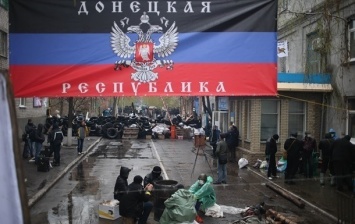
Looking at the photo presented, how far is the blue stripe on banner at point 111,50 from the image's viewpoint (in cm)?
371

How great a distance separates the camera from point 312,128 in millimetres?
17500

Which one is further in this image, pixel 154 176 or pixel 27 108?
pixel 27 108

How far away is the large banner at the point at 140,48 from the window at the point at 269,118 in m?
14.3

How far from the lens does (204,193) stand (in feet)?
31.6

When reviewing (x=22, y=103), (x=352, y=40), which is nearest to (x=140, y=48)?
(x=352, y=40)

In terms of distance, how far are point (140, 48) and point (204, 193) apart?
6556 millimetres

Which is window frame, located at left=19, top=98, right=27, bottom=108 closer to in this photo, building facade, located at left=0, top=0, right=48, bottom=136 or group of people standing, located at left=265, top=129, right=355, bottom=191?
building facade, located at left=0, top=0, right=48, bottom=136

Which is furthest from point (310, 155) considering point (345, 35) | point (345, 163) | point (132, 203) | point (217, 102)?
point (217, 102)

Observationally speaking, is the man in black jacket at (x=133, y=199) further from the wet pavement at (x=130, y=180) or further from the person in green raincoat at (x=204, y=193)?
the person in green raincoat at (x=204, y=193)

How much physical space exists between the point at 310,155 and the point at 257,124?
11.4ft

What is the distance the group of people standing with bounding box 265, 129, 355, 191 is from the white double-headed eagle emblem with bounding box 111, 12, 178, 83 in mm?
9693

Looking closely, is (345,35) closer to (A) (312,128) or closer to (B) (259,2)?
(A) (312,128)

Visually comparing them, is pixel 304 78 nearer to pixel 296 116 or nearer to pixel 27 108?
pixel 296 116

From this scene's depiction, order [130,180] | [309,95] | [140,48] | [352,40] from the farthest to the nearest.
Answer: [309,95] < [352,40] < [130,180] < [140,48]
